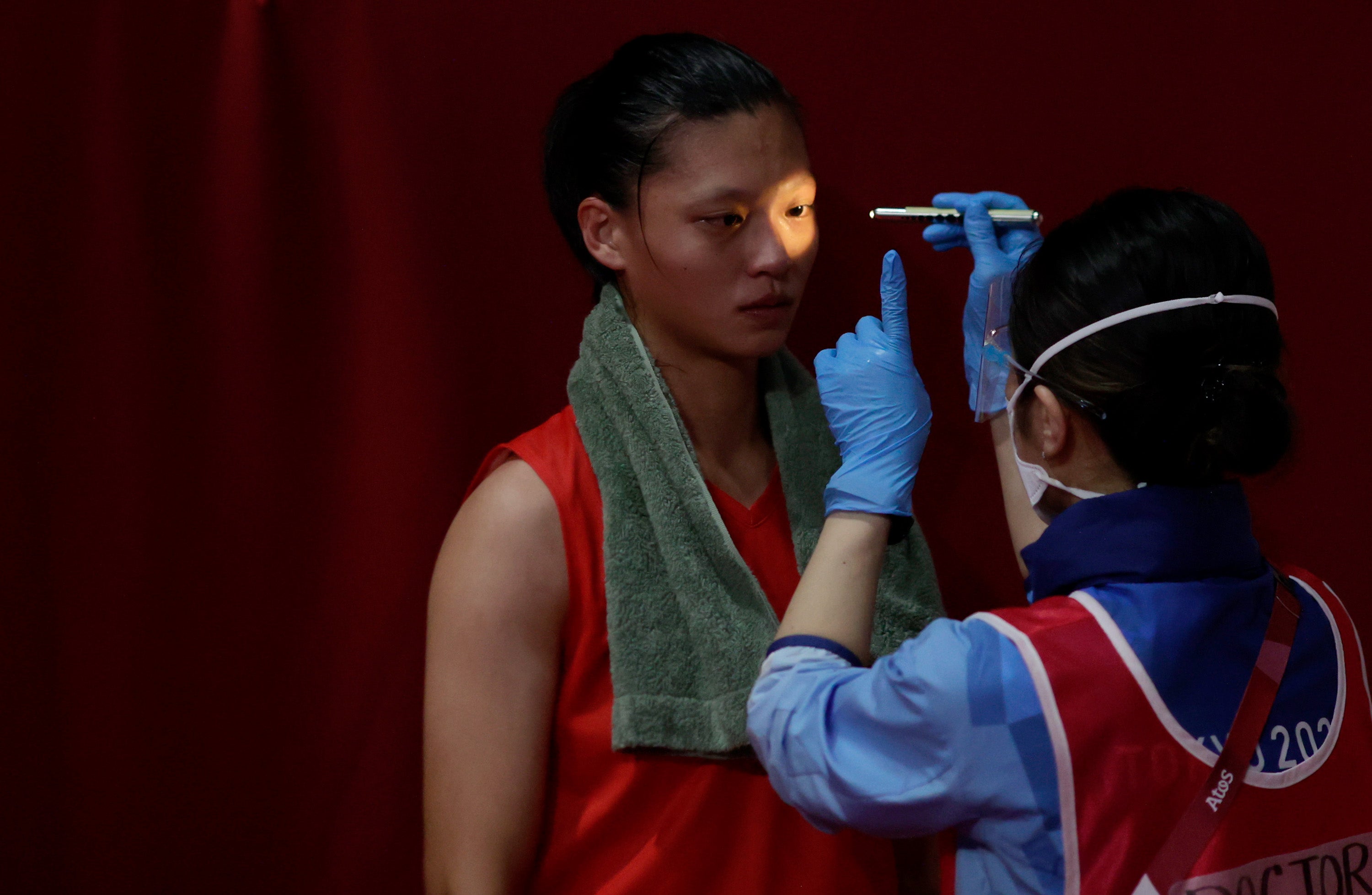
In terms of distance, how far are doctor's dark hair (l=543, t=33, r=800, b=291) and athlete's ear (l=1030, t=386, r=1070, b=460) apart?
0.41m

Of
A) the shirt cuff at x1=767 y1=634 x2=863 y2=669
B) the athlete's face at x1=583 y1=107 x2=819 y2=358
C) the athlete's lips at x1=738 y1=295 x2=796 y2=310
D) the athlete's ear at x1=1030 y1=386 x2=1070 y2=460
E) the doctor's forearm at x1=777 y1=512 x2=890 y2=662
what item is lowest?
the shirt cuff at x1=767 y1=634 x2=863 y2=669

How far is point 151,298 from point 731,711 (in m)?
0.81

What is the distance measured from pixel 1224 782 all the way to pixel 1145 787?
73mm

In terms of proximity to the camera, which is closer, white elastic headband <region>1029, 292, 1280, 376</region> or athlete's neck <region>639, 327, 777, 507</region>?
white elastic headband <region>1029, 292, 1280, 376</region>

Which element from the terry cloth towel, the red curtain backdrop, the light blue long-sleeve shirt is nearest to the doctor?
the light blue long-sleeve shirt

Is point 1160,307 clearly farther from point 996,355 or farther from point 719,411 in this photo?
point 719,411

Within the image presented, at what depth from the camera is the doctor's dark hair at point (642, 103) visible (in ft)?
3.48

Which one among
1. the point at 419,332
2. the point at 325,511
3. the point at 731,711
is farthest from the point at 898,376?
the point at 325,511

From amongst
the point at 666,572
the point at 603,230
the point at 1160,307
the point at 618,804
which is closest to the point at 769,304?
the point at 603,230

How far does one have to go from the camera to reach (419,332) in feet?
4.32

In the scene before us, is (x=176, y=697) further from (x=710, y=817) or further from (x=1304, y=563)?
(x=1304, y=563)

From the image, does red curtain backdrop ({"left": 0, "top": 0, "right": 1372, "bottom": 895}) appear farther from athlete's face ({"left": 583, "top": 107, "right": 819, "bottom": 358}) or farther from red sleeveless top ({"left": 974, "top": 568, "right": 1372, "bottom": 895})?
red sleeveless top ({"left": 974, "top": 568, "right": 1372, "bottom": 895})

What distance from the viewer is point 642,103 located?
42.1 inches

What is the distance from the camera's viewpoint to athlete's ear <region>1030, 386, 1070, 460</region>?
885 millimetres
